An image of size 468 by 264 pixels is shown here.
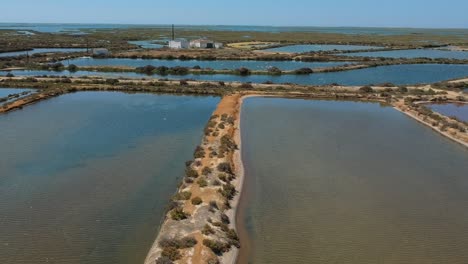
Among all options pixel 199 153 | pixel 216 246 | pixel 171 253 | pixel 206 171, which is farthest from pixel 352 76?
pixel 171 253

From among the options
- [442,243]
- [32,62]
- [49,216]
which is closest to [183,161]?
[49,216]

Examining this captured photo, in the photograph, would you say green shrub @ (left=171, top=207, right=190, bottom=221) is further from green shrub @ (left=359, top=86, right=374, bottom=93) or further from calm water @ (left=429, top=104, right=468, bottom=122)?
green shrub @ (left=359, top=86, right=374, bottom=93)

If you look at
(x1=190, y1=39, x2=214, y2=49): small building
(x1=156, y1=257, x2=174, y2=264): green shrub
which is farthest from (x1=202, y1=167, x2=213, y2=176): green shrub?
(x1=190, y1=39, x2=214, y2=49): small building

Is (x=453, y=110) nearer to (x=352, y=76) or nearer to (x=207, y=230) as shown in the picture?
(x=352, y=76)

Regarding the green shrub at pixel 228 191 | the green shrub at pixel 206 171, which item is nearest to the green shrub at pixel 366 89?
the green shrub at pixel 206 171

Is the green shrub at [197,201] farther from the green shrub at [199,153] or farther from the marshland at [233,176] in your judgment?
the green shrub at [199,153]

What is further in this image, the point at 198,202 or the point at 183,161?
the point at 183,161

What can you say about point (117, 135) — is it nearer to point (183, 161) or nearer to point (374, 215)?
point (183, 161)
